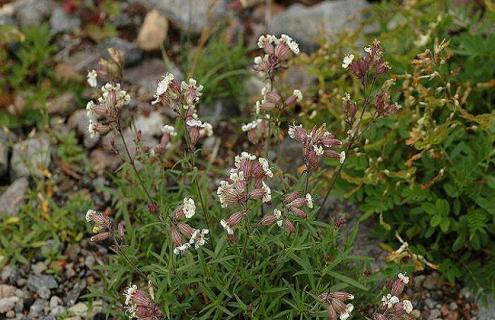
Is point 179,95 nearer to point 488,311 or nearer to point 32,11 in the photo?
point 488,311

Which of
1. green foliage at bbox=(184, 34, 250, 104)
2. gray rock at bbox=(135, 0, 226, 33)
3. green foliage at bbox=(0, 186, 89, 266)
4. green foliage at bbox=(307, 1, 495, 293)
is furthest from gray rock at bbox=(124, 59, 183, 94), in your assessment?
green foliage at bbox=(307, 1, 495, 293)

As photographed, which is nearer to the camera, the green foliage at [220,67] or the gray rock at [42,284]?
the gray rock at [42,284]

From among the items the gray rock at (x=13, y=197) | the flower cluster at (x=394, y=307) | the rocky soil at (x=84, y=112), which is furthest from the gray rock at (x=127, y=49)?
the flower cluster at (x=394, y=307)

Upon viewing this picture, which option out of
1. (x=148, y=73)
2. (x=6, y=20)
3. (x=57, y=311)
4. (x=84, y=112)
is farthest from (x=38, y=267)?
(x=6, y=20)

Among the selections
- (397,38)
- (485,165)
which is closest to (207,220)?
(485,165)

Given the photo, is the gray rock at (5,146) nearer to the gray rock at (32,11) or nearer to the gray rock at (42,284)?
the gray rock at (42,284)

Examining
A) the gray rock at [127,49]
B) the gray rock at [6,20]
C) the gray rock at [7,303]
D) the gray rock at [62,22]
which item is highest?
the gray rock at [6,20]
